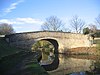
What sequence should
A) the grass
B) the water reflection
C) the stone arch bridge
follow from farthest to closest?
the stone arch bridge → the water reflection → the grass

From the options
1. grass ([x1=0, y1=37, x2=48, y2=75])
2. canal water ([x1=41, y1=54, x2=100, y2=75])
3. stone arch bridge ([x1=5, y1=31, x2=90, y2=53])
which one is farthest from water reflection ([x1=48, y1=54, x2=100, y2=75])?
stone arch bridge ([x1=5, y1=31, x2=90, y2=53])

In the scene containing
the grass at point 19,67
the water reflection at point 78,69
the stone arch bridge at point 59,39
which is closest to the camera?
the grass at point 19,67

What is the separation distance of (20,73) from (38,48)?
147 ft

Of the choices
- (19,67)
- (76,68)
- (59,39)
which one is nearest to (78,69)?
(76,68)

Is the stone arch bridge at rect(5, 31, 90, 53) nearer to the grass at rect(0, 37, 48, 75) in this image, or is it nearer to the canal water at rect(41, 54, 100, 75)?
the canal water at rect(41, 54, 100, 75)

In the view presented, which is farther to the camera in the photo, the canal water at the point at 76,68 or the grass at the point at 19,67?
the canal water at the point at 76,68

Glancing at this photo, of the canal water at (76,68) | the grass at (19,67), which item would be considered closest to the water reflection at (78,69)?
the canal water at (76,68)

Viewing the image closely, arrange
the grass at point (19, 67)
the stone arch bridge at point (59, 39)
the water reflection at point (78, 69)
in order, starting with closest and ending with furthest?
the grass at point (19, 67) < the water reflection at point (78, 69) < the stone arch bridge at point (59, 39)

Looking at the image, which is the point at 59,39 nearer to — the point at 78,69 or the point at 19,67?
the point at 78,69

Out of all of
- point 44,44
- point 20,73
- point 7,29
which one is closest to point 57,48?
point 44,44

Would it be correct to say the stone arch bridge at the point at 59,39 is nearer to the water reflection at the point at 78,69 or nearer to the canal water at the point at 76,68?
the canal water at the point at 76,68

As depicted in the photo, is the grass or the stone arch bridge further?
the stone arch bridge

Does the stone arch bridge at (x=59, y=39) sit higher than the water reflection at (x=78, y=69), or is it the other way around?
the stone arch bridge at (x=59, y=39)

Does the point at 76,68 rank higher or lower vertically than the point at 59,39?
lower
